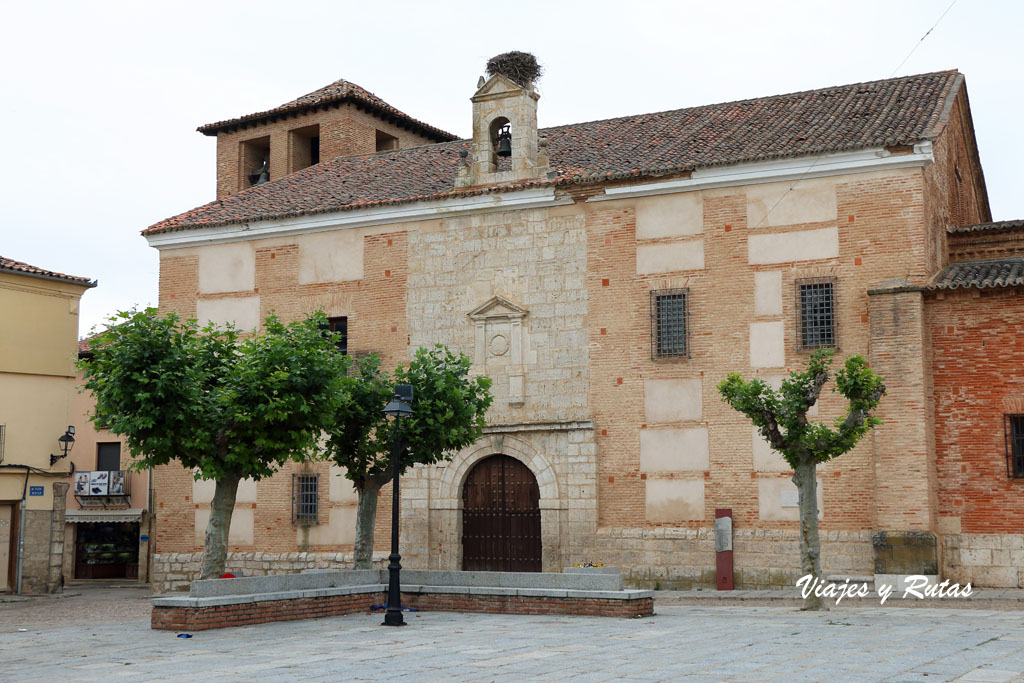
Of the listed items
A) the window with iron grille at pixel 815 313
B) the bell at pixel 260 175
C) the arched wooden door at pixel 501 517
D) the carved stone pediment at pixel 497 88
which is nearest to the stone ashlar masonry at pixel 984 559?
the window with iron grille at pixel 815 313

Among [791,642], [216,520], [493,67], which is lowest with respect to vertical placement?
[791,642]

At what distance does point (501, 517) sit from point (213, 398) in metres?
7.74

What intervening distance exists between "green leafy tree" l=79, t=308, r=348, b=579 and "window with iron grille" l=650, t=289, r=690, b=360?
681 centimetres

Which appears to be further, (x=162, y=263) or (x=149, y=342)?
(x=162, y=263)

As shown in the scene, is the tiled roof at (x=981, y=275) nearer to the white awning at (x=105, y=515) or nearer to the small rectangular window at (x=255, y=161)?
the small rectangular window at (x=255, y=161)

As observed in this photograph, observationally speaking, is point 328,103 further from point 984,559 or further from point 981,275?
point 984,559

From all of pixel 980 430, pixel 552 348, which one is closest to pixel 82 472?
pixel 552 348

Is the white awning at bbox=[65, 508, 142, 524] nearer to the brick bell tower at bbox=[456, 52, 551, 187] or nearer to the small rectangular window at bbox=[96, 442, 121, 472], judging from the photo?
the small rectangular window at bbox=[96, 442, 121, 472]

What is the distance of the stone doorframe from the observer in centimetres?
2217

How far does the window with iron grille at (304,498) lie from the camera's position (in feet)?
79.4

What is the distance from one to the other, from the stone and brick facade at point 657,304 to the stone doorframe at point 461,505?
57 mm

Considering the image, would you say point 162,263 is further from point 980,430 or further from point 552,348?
point 980,430

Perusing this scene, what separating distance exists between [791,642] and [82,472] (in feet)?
91.7

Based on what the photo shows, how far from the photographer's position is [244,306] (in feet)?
83.3
